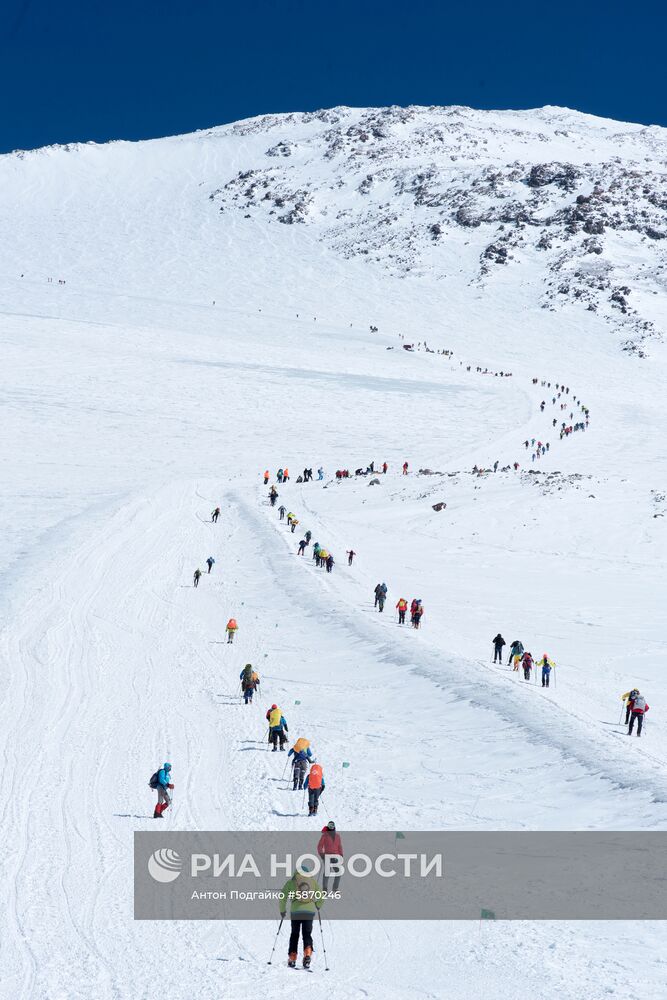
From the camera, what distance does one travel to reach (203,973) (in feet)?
28.0

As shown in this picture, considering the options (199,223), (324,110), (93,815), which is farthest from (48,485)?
(324,110)

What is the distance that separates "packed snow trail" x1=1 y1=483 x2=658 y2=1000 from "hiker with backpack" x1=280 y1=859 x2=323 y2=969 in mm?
334

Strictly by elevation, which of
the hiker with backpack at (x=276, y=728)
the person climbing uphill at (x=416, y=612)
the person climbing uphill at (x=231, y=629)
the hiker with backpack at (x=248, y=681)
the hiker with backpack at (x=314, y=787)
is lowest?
the hiker with backpack at (x=314, y=787)

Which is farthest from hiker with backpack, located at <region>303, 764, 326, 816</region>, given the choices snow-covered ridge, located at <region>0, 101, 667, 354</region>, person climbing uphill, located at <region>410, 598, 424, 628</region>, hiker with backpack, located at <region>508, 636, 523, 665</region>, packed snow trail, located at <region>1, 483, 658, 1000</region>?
snow-covered ridge, located at <region>0, 101, 667, 354</region>

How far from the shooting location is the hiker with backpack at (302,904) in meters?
8.27

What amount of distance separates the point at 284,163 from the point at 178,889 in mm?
162158

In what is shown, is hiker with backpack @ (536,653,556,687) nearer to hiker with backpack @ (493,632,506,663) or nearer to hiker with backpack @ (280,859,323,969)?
hiker with backpack @ (493,632,506,663)

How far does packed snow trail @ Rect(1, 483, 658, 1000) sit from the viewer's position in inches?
344

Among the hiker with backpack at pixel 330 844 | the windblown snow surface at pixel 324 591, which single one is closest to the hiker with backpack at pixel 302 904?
the windblown snow surface at pixel 324 591

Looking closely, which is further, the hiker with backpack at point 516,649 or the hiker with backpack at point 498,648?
the hiker with backpack at point 498,648
